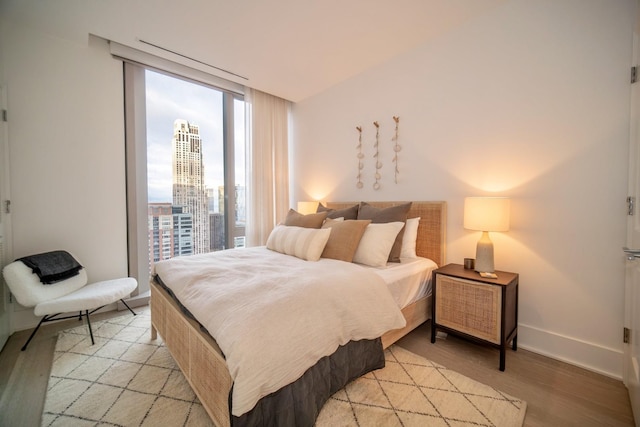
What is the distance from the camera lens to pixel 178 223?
3.30m

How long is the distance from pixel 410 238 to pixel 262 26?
2.43 metres

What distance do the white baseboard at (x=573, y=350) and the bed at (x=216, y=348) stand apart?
74cm

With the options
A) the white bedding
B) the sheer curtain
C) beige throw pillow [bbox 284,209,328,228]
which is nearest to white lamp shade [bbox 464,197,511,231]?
the white bedding

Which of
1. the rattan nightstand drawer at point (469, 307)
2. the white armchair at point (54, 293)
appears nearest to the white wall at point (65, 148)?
the white armchair at point (54, 293)

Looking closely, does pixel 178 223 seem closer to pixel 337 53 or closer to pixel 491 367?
pixel 337 53

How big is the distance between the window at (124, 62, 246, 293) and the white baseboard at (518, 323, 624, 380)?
347cm

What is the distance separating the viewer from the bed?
1.10 meters

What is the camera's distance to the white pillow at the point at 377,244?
2117mm

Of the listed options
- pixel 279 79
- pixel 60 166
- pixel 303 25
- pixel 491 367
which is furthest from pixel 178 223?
pixel 491 367

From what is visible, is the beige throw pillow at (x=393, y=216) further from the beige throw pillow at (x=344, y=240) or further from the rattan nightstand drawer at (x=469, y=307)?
the rattan nightstand drawer at (x=469, y=307)

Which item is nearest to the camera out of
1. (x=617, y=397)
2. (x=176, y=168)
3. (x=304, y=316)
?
(x=304, y=316)

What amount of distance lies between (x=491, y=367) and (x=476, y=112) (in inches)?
80.7

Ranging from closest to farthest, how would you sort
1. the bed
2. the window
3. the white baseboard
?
the bed < the white baseboard < the window

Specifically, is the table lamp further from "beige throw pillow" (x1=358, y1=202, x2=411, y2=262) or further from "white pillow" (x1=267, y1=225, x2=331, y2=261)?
"white pillow" (x1=267, y1=225, x2=331, y2=261)
